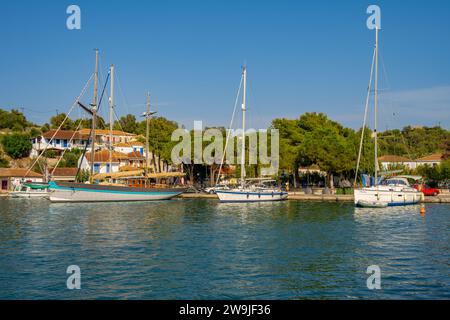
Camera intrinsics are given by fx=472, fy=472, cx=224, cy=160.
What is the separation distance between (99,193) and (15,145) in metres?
51.8

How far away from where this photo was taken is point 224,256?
80.9 ft

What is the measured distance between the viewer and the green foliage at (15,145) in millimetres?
103875

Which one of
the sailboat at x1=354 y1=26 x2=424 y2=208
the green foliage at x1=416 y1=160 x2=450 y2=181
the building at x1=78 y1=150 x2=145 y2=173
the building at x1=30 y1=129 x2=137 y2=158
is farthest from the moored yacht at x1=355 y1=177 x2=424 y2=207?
the building at x1=30 y1=129 x2=137 y2=158

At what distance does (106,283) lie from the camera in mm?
19219

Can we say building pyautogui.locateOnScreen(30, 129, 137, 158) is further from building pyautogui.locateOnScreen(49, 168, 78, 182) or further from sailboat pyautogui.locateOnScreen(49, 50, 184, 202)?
sailboat pyautogui.locateOnScreen(49, 50, 184, 202)

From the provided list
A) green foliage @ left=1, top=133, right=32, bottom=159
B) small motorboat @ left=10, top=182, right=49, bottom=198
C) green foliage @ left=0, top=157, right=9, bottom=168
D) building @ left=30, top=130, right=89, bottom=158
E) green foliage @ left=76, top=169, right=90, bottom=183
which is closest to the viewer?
small motorboat @ left=10, top=182, right=49, bottom=198

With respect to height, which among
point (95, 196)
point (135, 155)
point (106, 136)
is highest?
point (106, 136)

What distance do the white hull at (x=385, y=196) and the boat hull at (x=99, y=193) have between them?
27401mm

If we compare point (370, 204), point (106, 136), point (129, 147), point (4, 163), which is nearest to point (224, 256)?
point (370, 204)

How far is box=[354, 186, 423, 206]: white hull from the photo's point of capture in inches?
2035

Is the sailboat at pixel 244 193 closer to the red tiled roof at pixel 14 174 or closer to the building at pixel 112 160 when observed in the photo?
the building at pixel 112 160

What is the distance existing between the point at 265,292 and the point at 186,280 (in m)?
3.59

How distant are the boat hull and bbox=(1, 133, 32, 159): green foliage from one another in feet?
165

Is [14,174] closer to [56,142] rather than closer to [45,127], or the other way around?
[56,142]
